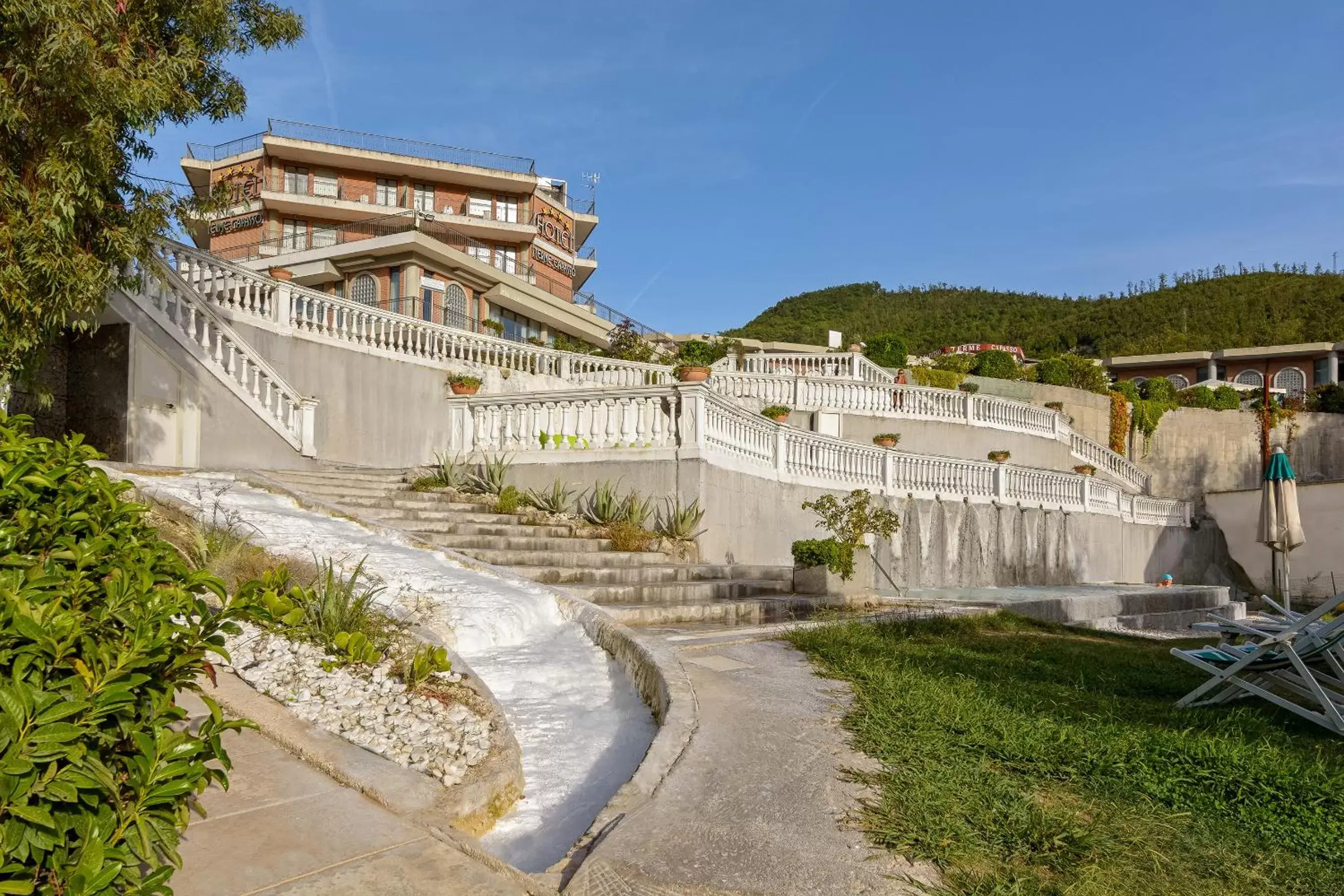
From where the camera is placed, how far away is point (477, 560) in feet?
29.7

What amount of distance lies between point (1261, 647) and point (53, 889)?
230 inches

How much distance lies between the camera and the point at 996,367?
107 feet

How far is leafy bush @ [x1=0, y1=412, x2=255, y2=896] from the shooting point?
184 centimetres

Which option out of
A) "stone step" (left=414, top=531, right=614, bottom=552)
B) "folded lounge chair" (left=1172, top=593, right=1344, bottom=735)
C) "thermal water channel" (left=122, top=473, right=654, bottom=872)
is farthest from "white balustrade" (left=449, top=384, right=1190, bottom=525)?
"folded lounge chair" (left=1172, top=593, right=1344, bottom=735)

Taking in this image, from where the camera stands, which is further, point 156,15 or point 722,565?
point 722,565

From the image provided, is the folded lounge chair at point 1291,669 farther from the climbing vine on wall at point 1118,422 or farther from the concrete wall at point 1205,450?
the concrete wall at point 1205,450

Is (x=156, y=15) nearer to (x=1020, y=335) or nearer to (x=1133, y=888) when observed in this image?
(x=1133, y=888)

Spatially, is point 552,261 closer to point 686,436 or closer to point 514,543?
point 686,436

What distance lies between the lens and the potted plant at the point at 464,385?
15.0 metres

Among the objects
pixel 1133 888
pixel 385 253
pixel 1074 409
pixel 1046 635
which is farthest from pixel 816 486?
pixel 385 253

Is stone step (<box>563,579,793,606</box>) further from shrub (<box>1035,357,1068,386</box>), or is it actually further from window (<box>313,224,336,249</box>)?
window (<box>313,224,336,249</box>)

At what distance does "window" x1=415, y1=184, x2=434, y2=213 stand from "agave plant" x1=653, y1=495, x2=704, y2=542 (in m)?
33.2

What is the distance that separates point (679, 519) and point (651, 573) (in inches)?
64.2

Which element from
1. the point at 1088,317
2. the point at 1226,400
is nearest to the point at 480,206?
the point at 1226,400
